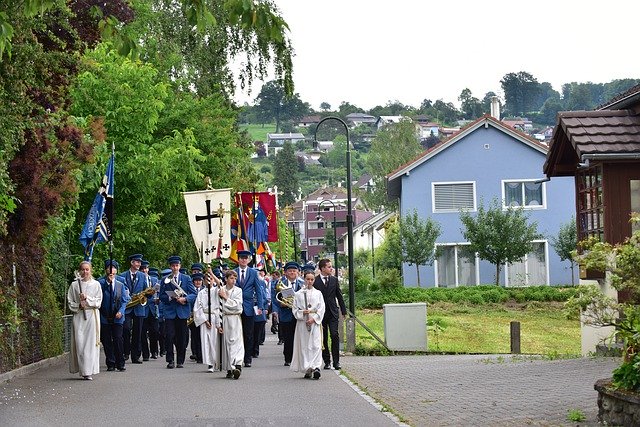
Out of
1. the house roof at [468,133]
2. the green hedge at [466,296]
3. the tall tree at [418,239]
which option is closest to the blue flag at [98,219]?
the green hedge at [466,296]

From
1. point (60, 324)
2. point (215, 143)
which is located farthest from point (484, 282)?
point (60, 324)

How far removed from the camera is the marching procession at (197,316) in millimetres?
20750

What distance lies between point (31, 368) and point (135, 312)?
11.8ft

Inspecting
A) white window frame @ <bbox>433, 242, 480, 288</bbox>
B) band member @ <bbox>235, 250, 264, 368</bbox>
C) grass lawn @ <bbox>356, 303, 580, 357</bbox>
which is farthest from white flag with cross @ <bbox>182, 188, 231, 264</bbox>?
white window frame @ <bbox>433, 242, 480, 288</bbox>

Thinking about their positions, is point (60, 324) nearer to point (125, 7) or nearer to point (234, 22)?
point (125, 7)

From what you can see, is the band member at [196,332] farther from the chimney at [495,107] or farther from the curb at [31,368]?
the chimney at [495,107]

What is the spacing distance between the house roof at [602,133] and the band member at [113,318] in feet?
28.5

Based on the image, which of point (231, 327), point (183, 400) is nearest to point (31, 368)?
point (231, 327)

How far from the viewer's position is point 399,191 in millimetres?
66438

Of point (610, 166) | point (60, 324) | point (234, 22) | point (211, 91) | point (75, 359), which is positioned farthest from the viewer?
point (211, 91)

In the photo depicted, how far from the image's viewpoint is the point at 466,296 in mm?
52719

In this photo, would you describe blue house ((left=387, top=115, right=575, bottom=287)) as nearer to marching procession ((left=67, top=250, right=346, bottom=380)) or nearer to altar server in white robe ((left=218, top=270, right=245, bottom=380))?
marching procession ((left=67, top=250, right=346, bottom=380))

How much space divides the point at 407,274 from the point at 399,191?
5.31m

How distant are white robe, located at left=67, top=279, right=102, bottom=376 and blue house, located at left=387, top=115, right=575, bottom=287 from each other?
134 feet
